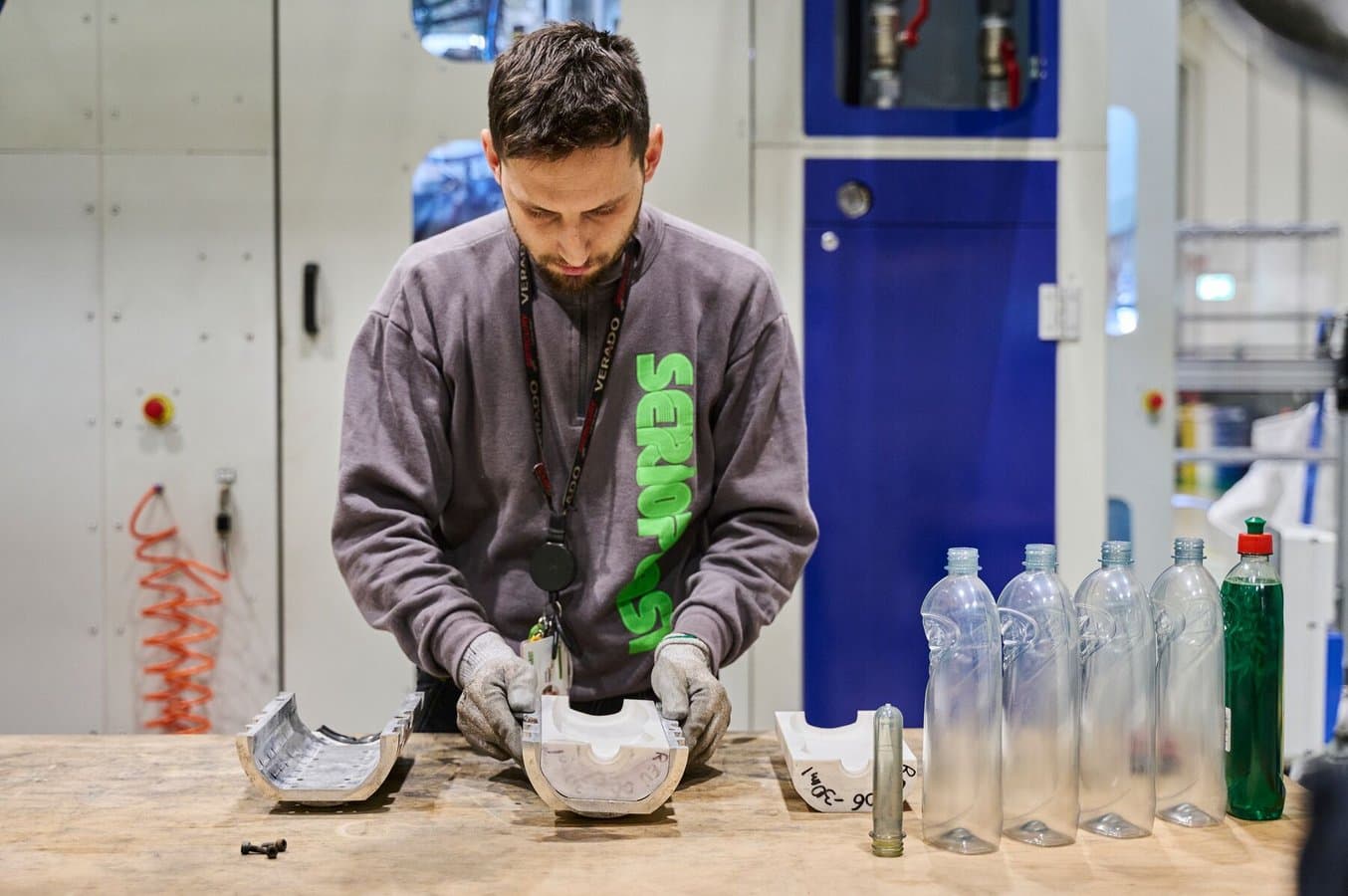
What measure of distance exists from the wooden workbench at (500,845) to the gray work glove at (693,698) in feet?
0.17

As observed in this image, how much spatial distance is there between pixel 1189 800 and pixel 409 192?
6.85 feet

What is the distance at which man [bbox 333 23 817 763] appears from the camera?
5.40 feet

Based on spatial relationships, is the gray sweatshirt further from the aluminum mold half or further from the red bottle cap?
the red bottle cap

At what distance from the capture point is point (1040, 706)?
1.23m

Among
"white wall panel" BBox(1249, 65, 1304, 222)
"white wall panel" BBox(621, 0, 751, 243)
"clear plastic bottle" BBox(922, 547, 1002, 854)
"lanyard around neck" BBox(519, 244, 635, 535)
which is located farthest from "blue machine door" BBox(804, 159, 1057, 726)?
"white wall panel" BBox(1249, 65, 1304, 222)

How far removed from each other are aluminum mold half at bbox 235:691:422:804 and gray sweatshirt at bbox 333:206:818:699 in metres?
0.22

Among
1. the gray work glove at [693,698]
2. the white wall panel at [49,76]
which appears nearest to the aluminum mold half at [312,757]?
the gray work glove at [693,698]

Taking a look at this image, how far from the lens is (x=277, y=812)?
4.44 ft

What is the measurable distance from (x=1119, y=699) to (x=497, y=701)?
70 centimetres

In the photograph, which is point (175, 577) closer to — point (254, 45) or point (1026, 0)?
point (254, 45)

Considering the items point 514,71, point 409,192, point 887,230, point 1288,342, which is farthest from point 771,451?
point 1288,342

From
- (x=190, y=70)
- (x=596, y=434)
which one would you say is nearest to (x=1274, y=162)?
(x=190, y=70)

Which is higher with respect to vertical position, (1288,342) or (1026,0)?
(1026,0)

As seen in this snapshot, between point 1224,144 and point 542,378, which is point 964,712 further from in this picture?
point 1224,144
